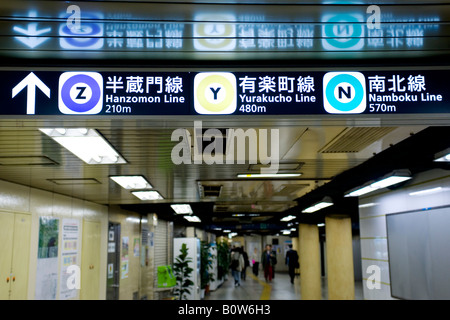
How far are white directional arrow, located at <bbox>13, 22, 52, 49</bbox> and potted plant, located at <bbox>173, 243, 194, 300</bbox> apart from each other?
1187 cm

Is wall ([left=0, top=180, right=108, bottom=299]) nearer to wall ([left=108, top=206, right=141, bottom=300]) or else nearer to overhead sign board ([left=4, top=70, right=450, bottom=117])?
wall ([left=108, top=206, right=141, bottom=300])

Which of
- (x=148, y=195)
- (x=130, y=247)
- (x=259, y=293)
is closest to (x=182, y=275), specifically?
(x=130, y=247)

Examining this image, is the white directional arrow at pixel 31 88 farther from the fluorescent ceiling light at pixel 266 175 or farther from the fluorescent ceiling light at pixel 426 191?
the fluorescent ceiling light at pixel 426 191

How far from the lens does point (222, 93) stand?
3150 millimetres

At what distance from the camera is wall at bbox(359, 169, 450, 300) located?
19.2ft

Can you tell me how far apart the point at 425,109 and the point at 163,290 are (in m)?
11.2

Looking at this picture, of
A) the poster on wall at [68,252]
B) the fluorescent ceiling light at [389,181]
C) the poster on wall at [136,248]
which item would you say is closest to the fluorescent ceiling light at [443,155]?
the fluorescent ceiling light at [389,181]

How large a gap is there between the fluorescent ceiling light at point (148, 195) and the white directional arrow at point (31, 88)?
560 cm

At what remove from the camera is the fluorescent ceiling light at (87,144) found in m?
3.99

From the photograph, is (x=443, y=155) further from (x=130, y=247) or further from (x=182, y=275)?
(x=182, y=275)

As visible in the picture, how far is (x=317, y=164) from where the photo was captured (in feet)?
19.7

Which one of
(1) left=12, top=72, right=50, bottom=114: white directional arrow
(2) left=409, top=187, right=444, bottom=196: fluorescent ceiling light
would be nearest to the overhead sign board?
(1) left=12, top=72, right=50, bottom=114: white directional arrow

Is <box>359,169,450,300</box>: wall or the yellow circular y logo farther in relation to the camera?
<box>359,169,450,300</box>: wall
